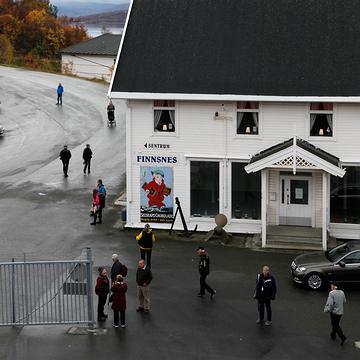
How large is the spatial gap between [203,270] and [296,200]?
792 centimetres

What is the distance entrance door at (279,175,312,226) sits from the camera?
29156 millimetres

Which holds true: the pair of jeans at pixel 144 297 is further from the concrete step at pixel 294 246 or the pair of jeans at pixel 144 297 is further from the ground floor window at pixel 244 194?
the ground floor window at pixel 244 194

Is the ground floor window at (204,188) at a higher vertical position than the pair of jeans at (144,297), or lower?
higher

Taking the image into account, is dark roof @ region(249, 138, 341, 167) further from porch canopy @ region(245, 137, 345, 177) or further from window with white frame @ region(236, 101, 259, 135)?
window with white frame @ region(236, 101, 259, 135)

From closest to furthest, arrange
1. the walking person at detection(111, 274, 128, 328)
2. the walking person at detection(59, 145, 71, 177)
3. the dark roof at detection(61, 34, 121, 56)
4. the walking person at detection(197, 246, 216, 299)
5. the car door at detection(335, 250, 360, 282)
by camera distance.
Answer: the walking person at detection(111, 274, 128, 328) → the walking person at detection(197, 246, 216, 299) → the car door at detection(335, 250, 360, 282) → the walking person at detection(59, 145, 71, 177) → the dark roof at detection(61, 34, 121, 56)

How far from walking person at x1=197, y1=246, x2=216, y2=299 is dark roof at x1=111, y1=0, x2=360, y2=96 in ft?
27.5

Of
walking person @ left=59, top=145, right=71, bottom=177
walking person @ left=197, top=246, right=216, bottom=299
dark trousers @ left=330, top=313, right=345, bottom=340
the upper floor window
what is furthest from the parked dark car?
walking person @ left=59, top=145, right=71, bottom=177

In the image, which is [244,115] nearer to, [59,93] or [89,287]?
[89,287]

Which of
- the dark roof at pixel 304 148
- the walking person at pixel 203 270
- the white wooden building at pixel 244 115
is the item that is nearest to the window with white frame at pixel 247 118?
the white wooden building at pixel 244 115

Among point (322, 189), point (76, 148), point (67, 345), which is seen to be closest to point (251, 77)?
point (322, 189)

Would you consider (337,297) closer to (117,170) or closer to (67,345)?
(67,345)

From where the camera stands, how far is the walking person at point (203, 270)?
22.1 m

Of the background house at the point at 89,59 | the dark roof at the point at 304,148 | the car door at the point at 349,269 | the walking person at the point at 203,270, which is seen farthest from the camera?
the background house at the point at 89,59

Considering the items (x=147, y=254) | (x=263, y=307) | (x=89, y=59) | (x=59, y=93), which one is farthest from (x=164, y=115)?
(x=89, y=59)
